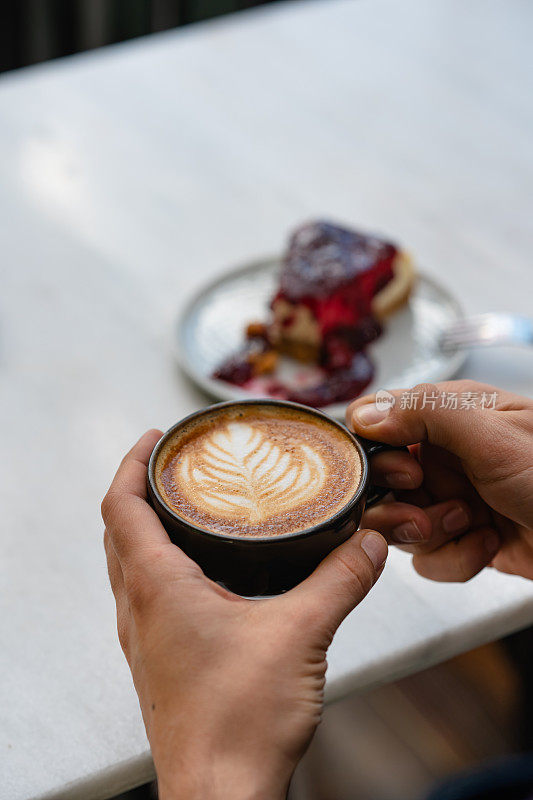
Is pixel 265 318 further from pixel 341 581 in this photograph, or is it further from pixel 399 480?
pixel 341 581

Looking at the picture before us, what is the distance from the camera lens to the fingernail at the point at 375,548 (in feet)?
2.38

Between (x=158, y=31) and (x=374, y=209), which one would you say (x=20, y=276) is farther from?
(x=158, y=31)

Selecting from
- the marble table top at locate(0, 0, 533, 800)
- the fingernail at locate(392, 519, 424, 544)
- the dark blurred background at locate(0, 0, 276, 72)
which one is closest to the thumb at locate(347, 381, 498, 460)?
the fingernail at locate(392, 519, 424, 544)

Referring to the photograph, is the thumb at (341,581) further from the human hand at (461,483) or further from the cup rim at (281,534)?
the human hand at (461,483)

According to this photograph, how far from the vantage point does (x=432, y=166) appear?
1.86 meters

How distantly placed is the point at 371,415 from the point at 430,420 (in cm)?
6

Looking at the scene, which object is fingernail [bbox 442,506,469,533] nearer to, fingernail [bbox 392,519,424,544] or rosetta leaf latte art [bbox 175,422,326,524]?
fingernail [bbox 392,519,424,544]

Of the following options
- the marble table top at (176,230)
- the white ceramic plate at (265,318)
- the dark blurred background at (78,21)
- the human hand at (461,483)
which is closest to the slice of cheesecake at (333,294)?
the white ceramic plate at (265,318)

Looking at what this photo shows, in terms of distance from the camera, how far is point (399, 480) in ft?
2.82

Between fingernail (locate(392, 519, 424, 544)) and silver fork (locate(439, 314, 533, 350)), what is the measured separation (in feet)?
1.58

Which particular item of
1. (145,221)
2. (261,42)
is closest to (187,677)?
(145,221)

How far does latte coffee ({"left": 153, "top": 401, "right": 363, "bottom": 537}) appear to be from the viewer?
74cm

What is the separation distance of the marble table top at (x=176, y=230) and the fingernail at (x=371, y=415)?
0.25 m

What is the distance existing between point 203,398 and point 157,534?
1.94 feet
